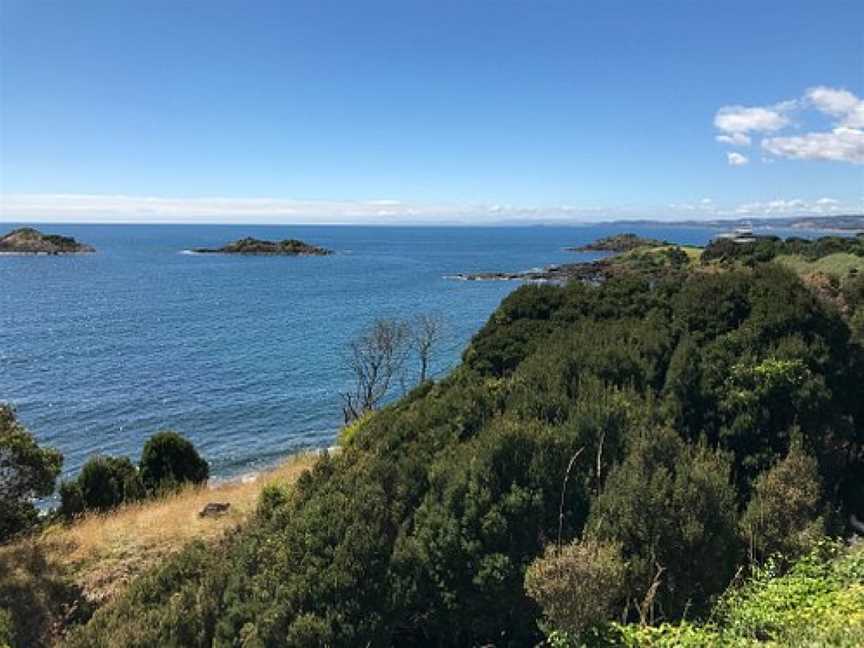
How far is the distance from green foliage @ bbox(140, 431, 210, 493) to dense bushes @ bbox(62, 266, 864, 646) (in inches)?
310

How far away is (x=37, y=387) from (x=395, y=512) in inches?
1421

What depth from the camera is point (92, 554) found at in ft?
43.9

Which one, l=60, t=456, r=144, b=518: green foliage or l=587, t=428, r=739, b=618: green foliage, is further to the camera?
l=60, t=456, r=144, b=518: green foliage

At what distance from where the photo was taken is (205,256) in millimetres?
150500

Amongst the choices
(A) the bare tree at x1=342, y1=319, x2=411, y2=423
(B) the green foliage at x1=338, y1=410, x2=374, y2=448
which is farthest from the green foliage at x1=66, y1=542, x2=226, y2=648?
(A) the bare tree at x1=342, y1=319, x2=411, y2=423

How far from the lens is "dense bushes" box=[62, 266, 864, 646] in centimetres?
945

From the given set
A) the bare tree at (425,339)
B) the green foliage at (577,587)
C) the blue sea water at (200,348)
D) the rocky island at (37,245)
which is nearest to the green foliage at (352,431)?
the blue sea water at (200,348)

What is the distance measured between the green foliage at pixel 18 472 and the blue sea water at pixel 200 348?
12.7 m

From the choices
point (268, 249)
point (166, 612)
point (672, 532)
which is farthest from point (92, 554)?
point (268, 249)

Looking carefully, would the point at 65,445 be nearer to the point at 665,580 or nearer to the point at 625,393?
the point at 625,393

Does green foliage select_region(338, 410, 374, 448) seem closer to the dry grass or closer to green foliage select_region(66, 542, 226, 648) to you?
the dry grass

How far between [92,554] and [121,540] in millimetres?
595

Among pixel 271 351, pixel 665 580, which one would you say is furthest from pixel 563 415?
pixel 271 351

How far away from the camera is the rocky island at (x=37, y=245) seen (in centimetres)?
15062
